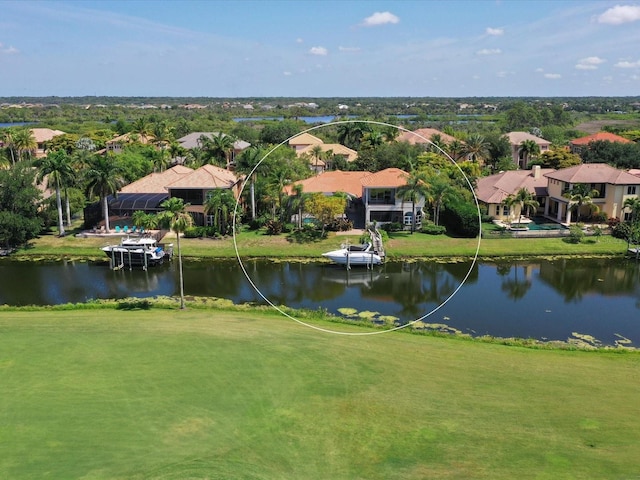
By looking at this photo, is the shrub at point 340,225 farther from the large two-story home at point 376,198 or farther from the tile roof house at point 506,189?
the tile roof house at point 506,189

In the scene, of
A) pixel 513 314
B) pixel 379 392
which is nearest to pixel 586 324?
pixel 513 314

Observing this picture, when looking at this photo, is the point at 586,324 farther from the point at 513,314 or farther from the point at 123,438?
the point at 123,438

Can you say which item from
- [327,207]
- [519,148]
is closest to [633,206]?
[327,207]

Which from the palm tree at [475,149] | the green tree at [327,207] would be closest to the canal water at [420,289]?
the green tree at [327,207]

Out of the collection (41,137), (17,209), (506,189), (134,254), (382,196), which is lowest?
(134,254)

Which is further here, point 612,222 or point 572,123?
point 572,123

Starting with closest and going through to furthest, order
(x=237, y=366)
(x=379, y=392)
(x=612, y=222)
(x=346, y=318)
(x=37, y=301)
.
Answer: (x=379, y=392), (x=237, y=366), (x=346, y=318), (x=37, y=301), (x=612, y=222)

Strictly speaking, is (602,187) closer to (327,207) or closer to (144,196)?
(327,207)
